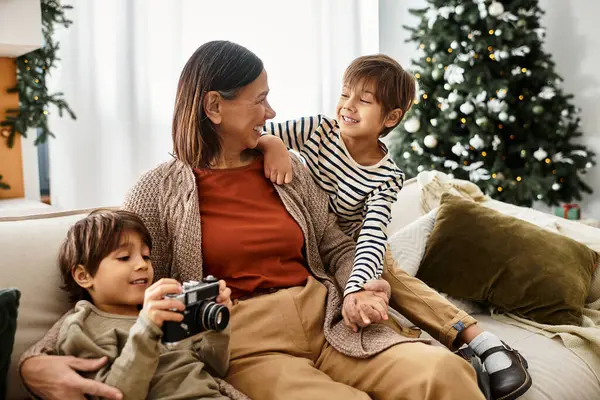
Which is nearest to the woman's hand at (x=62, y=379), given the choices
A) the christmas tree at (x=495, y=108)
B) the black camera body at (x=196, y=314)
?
the black camera body at (x=196, y=314)

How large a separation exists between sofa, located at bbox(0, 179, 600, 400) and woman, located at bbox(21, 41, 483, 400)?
226 millimetres

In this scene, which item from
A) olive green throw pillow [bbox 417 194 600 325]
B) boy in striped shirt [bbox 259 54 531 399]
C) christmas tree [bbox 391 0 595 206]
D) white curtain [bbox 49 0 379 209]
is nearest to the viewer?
boy in striped shirt [bbox 259 54 531 399]

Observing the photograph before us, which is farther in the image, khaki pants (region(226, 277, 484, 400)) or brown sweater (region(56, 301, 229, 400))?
khaki pants (region(226, 277, 484, 400))

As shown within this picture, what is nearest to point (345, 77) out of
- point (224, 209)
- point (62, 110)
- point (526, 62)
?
point (224, 209)

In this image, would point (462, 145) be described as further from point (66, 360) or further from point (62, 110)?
point (66, 360)

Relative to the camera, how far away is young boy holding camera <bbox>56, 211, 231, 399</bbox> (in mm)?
1158

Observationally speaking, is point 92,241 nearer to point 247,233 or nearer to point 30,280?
point 30,280

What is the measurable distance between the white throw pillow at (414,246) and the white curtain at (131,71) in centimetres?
232

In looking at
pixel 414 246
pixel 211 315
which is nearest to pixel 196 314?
pixel 211 315

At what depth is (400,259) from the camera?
2.08 m

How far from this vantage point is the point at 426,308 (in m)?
1.75

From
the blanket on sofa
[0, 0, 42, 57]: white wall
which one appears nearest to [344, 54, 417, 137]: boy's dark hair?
the blanket on sofa

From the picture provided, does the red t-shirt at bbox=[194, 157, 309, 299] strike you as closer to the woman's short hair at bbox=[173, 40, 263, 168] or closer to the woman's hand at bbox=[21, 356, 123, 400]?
the woman's short hair at bbox=[173, 40, 263, 168]

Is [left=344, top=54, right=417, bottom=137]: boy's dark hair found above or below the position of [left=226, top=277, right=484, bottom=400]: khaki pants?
above
